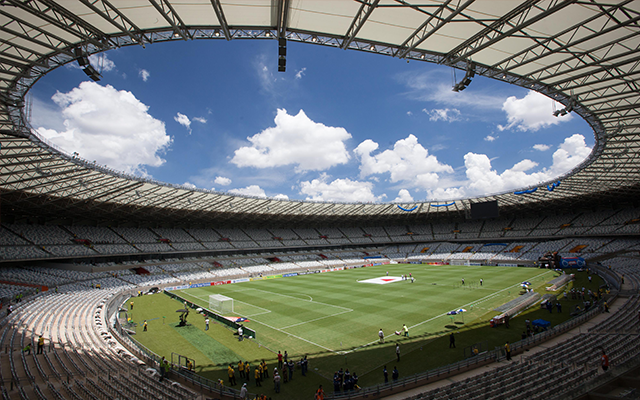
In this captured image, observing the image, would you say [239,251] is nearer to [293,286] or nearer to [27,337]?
[293,286]

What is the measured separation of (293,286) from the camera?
45719mm

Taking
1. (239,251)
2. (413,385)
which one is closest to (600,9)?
(413,385)

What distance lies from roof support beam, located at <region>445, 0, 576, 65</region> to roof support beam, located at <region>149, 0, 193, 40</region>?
41.6ft

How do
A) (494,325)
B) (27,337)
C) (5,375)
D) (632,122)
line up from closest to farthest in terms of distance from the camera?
(5,375), (27,337), (494,325), (632,122)

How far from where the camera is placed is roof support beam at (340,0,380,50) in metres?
12.2

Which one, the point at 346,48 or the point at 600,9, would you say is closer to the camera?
the point at 600,9

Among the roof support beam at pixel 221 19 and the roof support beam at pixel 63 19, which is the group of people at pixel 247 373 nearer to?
the roof support beam at pixel 221 19

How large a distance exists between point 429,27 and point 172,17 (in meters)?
11.2

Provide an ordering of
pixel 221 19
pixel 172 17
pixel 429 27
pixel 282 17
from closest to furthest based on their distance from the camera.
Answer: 1. pixel 221 19
2. pixel 282 17
3. pixel 172 17
4. pixel 429 27

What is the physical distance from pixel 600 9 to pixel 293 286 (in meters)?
41.6

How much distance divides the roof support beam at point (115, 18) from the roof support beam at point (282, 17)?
6.23 metres

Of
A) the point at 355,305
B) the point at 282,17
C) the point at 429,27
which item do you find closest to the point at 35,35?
the point at 282,17

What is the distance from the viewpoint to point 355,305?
103ft

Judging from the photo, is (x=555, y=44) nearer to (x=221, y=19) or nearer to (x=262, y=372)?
(x=221, y=19)
